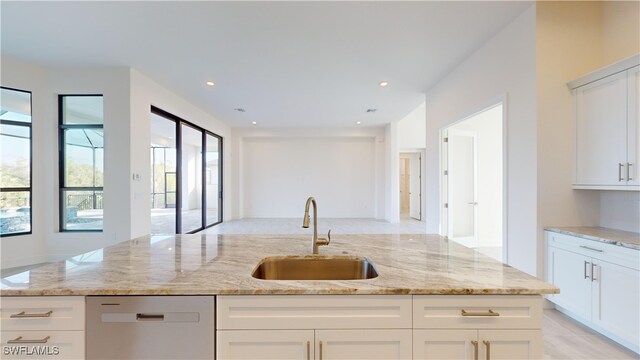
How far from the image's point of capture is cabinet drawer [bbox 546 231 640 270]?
187 centimetres

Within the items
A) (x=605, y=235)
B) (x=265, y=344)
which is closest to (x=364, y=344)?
(x=265, y=344)

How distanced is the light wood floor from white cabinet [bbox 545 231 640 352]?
0.22ft

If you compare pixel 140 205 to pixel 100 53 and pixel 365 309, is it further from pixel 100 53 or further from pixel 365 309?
pixel 365 309

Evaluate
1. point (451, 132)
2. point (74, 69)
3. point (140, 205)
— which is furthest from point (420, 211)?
point (74, 69)

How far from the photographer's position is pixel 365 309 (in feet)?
3.41

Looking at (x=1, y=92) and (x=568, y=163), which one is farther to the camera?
(x=1, y=92)

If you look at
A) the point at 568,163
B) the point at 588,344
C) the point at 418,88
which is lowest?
the point at 588,344

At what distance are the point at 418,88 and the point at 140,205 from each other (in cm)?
504

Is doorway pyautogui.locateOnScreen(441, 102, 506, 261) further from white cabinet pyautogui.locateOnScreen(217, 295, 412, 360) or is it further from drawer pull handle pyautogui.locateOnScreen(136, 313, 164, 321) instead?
drawer pull handle pyautogui.locateOnScreen(136, 313, 164, 321)

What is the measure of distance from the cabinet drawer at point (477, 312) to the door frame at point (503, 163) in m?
1.90

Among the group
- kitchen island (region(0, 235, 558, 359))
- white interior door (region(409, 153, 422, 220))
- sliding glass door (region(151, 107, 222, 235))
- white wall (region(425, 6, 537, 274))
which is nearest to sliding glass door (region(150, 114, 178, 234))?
sliding glass door (region(151, 107, 222, 235))

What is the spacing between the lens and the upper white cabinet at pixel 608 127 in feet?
6.84

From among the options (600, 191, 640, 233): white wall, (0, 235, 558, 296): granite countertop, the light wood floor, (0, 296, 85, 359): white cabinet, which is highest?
(600, 191, 640, 233): white wall

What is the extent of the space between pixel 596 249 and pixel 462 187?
2.43 meters
